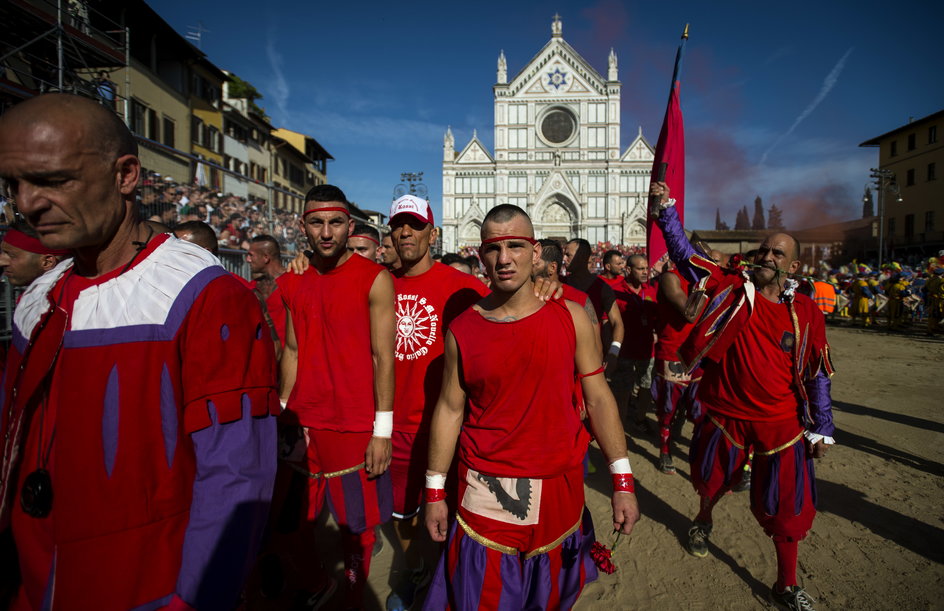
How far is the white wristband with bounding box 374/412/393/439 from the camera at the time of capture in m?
2.83

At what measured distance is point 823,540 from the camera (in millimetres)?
3936

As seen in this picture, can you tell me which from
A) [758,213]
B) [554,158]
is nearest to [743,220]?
[758,213]

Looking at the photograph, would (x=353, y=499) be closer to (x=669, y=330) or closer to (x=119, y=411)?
(x=119, y=411)

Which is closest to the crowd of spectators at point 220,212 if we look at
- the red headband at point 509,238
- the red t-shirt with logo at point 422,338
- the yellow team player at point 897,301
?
the red t-shirt with logo at point 422,338

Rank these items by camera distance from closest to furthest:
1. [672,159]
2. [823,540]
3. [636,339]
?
[823,540]
[672,159]
[636,339]

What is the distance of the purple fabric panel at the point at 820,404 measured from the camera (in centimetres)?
323

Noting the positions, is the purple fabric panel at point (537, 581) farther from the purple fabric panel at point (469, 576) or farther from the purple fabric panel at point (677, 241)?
the purple fabric panel at point (677, 241)

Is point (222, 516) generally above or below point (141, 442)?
below

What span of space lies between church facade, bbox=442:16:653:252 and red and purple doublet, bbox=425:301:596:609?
1860 inches

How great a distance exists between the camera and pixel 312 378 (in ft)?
9.71

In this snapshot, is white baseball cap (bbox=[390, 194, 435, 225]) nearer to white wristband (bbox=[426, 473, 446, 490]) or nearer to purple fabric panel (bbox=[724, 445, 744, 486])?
white wristband (bbox=[426, 473, 446, 490])

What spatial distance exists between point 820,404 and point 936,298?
17165 mm

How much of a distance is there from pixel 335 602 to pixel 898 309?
2122 centimetres

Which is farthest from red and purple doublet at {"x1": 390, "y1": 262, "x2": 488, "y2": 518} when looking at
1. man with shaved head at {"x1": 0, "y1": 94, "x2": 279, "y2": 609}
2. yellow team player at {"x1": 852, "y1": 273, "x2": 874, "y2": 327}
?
yellow team player at {"x1": 852, "y1": 273, "x2": 874, "y2": 327}
